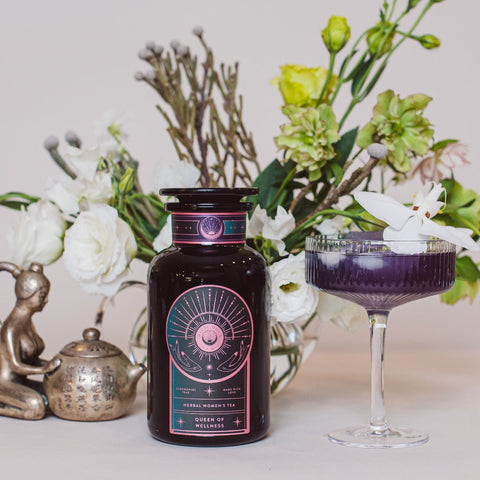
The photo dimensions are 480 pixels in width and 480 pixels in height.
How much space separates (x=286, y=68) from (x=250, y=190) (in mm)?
292

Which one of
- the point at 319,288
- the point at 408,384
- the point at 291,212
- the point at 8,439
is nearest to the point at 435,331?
the point at 408,384

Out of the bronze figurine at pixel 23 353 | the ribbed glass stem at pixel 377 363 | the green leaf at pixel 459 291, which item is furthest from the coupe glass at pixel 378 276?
the bronze figurine at pixel 23 353

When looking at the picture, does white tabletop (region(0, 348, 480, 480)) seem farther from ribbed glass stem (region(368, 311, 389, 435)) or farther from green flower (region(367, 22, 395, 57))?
green flower (region(367, 22, 395, 57))

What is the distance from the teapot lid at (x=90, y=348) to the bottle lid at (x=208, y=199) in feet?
0.87

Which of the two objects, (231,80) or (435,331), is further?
(435,331)

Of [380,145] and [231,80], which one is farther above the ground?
[231,80]

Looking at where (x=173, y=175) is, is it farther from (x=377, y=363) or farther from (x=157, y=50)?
(x=377, y=363)

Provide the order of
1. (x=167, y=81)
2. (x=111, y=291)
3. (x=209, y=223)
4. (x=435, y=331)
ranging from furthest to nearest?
→ (x=435, y=331) → (x=167, y=81) → (x=111, y=291) → (x=209, y=223)

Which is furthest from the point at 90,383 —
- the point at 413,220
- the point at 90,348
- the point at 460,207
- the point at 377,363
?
the point at 460,207

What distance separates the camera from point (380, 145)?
1326mm

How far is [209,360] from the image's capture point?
125 cm

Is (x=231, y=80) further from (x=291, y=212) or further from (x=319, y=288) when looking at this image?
(x=319, y=288)

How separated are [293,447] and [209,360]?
172 mm

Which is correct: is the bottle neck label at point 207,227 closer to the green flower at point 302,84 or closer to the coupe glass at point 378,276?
the coupe glass at point 378,276
